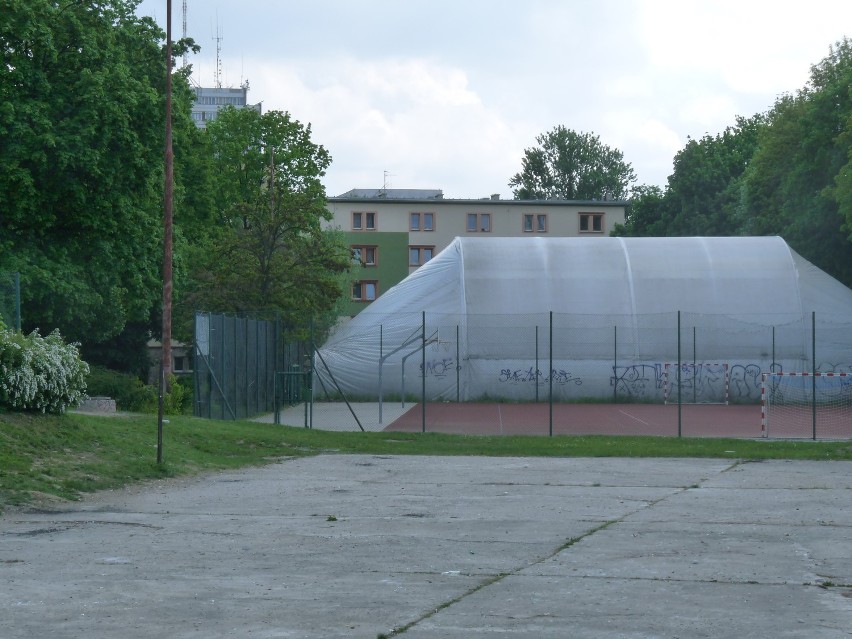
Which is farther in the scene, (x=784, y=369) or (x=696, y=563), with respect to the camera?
(x=784, y=369)

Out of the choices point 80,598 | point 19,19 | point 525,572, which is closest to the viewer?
point 80,598

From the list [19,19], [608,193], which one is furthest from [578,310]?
[608,193]

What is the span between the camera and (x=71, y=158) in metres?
33.6

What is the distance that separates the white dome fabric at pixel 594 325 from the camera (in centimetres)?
4391

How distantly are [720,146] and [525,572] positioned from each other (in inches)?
3063

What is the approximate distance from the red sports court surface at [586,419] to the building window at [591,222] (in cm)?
5806

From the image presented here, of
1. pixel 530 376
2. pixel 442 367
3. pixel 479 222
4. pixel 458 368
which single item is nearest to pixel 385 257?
pixel 479 222

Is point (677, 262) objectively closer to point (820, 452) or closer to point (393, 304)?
point (393, 304)

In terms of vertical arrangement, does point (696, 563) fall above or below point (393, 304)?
below

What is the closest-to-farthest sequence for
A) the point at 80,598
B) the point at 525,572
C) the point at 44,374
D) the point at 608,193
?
the point at 80,598 → the point at 525,572 → the point at 44,374 → the point at 608,193

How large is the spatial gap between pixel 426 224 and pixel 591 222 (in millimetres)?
13499

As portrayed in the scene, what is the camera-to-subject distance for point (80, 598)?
815cm

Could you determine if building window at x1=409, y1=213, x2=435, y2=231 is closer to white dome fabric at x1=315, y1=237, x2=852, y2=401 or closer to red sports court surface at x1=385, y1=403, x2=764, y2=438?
white dome fabric at x1=315, y1=237, x2=852, y2=401

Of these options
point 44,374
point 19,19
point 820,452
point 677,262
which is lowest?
point 820,452
